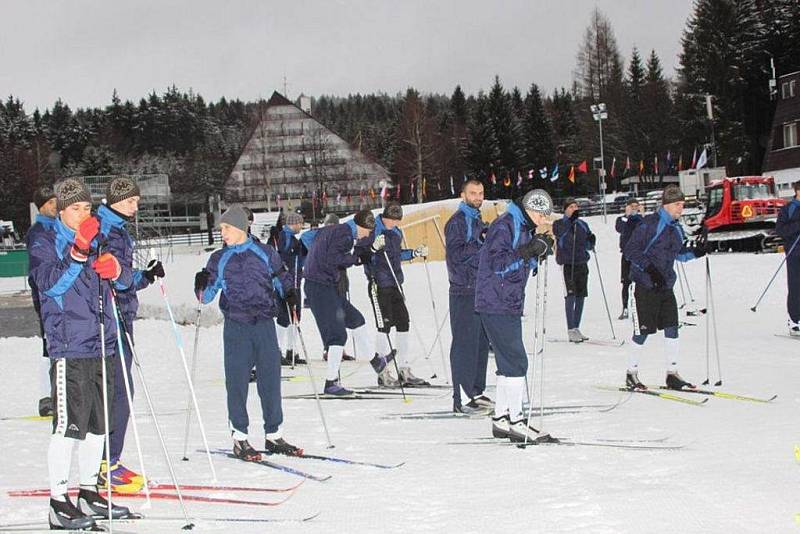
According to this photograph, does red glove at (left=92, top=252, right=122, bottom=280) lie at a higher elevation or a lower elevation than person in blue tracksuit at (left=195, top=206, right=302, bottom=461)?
higher

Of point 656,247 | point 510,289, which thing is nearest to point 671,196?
point 656,247

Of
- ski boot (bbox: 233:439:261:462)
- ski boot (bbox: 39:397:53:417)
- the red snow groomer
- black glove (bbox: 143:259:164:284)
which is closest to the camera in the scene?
black glove (bbox: 143:259:164:284)

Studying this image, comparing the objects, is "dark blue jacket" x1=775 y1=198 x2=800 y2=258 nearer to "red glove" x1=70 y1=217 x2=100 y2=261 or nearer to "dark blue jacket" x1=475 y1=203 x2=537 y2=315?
"dark blue jacket" x1=475 y1=203 x2=537 y2=315

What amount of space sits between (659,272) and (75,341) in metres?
5.50

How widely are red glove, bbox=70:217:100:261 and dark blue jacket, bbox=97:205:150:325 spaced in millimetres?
903

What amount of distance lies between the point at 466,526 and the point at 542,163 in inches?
2742

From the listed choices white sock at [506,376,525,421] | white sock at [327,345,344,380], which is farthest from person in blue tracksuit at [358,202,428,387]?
white sock at [506,376,525,421]

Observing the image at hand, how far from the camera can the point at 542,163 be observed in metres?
72.4

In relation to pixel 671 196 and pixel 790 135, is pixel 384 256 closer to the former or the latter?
pixel 671 196

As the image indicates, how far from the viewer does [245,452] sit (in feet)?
20.2

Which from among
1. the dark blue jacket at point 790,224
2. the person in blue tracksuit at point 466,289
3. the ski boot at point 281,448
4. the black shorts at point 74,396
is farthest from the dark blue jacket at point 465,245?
the dark blue jacket at point 790,224

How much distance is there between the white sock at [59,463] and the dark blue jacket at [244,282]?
6.11 feet

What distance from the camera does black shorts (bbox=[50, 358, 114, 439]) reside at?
4.50 m

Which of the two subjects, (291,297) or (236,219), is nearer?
(236,219)
